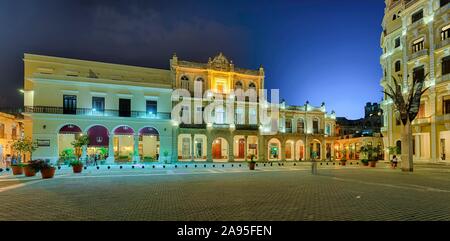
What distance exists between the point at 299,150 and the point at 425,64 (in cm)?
2046

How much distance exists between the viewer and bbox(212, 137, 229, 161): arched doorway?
41.4m

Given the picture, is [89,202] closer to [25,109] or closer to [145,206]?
[145,206]

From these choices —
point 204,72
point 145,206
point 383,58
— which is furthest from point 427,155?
point 145,206

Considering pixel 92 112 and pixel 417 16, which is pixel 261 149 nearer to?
pixel 92 112

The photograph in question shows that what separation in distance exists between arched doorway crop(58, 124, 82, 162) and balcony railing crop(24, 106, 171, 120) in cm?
159

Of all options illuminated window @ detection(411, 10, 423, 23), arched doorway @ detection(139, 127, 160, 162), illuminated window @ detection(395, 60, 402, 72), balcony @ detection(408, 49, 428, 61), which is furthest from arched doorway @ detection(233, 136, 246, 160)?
illuminated window @ detection(411, 10, 423, 23)

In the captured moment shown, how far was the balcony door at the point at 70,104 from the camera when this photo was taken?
2932cm

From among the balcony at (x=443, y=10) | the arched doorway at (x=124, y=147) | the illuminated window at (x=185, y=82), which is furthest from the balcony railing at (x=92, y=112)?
the balcony at (x=443, y=10)

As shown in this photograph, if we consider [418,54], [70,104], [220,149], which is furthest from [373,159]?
[70,104]

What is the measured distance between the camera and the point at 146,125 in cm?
3234

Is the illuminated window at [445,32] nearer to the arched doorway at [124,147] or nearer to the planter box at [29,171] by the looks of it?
the arched doorway at [124,147]

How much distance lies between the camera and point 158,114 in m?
33.3

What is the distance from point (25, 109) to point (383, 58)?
43.4 meters

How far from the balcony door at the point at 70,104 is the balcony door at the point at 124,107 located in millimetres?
4496
